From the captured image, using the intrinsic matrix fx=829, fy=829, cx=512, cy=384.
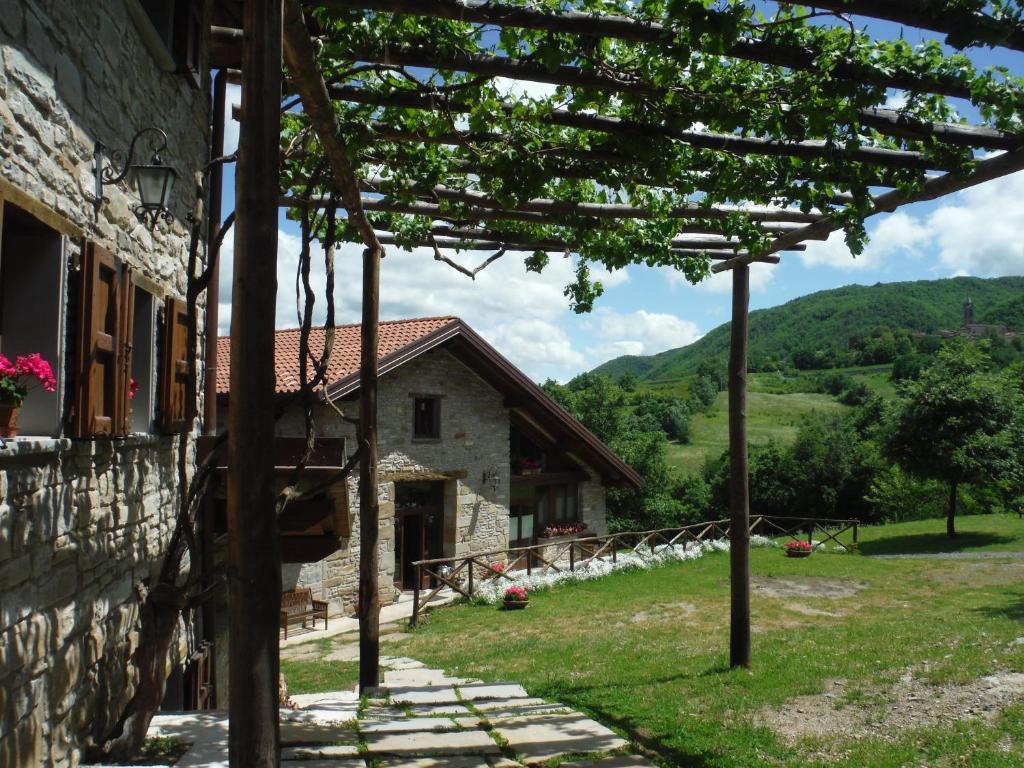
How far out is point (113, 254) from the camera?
4.55m

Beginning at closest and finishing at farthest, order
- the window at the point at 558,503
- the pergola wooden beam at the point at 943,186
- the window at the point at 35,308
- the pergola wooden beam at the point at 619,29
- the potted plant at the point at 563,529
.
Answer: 1. the window at the point at 35,308
2. the pergola wooden beam at the point at 619,29
3. the pergola wooden beam at the point at 943,186
4. the potted plant at the point at 563,529
5. the window at the point at 558,503

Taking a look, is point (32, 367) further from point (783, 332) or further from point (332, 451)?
point (783, 332)

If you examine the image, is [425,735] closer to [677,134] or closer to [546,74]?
[546,74]

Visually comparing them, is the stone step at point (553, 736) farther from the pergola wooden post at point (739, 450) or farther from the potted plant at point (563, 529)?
the potted plant at point (563, 529)

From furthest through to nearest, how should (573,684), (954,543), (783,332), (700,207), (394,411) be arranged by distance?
(783,332) < (954,543) < (394,411) < (573,684) < (700,207)

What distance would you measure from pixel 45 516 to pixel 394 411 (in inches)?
517

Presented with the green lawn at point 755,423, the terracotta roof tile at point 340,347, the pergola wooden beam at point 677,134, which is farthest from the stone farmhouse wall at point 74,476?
the green lawn at point 755,423

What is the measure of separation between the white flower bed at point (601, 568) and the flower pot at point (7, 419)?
12.9 m

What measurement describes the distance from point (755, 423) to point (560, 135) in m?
64.8

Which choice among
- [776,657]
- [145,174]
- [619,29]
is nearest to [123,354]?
[145,174]

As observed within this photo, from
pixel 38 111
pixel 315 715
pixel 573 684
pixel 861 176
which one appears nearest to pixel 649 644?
pixel 573 684

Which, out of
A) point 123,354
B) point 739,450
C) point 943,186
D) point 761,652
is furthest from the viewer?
point 761,652

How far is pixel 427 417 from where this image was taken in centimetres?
1794

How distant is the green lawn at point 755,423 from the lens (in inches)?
2322
